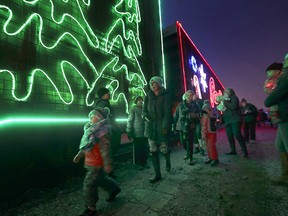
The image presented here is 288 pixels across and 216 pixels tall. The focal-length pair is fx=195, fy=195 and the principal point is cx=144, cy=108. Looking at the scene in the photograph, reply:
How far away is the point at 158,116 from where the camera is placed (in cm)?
402

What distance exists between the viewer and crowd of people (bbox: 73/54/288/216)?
8.71 feet

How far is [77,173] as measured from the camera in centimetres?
445

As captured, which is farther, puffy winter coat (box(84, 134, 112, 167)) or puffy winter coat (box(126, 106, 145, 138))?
puffy winter coat (box(126, 106, 145, 138))

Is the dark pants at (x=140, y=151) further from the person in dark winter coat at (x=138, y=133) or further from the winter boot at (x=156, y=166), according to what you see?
the winter boot at (x=156, y=166)

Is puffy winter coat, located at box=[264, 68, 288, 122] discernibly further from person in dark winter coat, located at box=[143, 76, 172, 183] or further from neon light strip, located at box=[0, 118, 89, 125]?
neon light strip, located at box=[0, 118, 89, 125]

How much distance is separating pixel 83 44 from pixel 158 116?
124 inches

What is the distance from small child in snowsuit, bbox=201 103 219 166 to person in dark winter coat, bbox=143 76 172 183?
1.37m

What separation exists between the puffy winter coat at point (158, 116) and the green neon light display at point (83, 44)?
2.05m

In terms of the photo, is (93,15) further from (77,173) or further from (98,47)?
(77,173)

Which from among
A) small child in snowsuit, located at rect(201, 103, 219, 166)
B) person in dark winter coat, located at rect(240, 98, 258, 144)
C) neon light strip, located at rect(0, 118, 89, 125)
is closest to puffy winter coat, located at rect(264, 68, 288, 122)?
small child in snowsuit, located at rect(201, 103, 219, 166)

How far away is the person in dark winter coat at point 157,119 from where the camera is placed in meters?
3.94

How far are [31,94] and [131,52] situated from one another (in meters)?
4.63

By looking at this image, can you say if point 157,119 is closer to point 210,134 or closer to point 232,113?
point 210,134

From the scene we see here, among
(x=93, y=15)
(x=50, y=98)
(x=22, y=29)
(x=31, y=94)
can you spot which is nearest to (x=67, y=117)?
(x=50, y=98)
